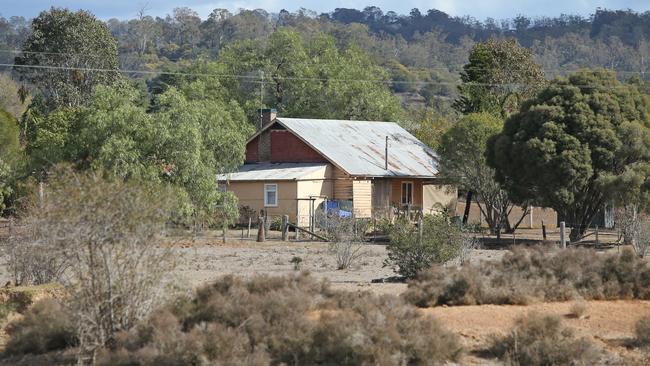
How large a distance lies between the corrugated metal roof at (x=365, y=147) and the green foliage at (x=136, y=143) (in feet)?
44.9

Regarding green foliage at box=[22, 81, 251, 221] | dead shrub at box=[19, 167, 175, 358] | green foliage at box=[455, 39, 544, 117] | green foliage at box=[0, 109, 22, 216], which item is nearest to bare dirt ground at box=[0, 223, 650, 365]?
dead shrub at box=[19, 167, 175, 358]

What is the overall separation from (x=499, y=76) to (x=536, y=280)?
50.0 meters

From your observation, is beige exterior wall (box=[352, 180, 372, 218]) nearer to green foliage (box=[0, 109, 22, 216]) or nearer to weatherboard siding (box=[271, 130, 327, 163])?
weatherboard siding (box=[271, 130, 327, 163])

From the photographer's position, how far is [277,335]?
43.5ft

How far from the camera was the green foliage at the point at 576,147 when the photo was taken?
129ft

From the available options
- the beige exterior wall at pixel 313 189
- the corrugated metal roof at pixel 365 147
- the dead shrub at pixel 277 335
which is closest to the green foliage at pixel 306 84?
the corrugated metal roof at pixel 365 147

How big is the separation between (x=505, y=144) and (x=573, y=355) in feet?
93.3

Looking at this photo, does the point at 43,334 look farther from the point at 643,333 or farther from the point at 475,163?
the point at 475,163

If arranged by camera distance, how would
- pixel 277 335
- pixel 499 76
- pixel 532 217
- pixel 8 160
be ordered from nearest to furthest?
pixel 277 335 < pixel 8 160 < pixel 532 217 < pixel 499 76

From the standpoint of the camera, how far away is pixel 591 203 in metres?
41.2

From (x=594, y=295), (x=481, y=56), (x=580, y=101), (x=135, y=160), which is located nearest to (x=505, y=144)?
(x=580, y=101)

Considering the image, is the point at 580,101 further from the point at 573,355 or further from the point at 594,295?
the point at 573,355

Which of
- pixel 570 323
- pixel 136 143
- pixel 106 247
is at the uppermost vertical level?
pixel 136 143

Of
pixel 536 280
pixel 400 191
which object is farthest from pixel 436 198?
pixel 536 280
